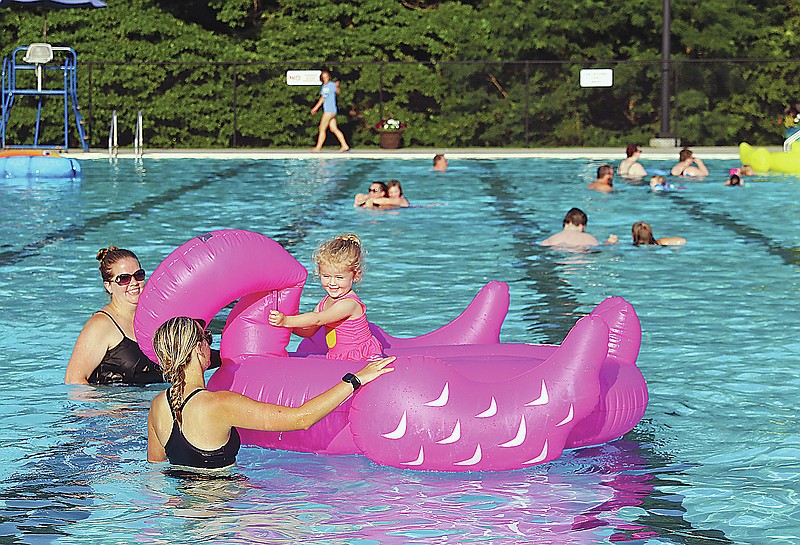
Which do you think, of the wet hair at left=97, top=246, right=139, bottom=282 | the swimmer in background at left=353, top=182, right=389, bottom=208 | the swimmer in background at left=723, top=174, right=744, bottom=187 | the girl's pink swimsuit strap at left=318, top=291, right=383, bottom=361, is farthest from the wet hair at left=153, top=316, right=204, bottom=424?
the swimmer in background at left=723, top=174, right=744, bottom=187

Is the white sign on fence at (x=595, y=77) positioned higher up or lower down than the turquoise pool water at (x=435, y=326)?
higher up

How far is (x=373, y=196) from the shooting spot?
15.1 metres

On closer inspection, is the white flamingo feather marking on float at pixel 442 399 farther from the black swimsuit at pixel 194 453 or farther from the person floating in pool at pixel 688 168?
the person floating in pool at pixel 688 168

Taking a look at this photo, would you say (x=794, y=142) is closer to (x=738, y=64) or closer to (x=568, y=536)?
(x=738, y=64)

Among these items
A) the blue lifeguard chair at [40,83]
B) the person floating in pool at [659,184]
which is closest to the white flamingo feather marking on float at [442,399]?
the person floating in pool at [659,184]

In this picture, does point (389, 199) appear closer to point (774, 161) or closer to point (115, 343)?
point (774, 161)

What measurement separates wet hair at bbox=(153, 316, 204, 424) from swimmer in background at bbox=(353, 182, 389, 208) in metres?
9.94

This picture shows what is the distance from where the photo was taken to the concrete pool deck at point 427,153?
76.4 feet

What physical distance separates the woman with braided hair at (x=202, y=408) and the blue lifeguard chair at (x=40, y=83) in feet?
59.0

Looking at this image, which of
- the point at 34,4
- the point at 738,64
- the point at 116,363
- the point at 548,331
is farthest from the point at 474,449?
the point at 738,64

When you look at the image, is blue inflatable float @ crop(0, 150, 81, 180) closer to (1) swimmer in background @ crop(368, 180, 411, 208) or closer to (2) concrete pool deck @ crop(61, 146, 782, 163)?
(2) concrete pool deck @ crop(61, 146, 782, 163)

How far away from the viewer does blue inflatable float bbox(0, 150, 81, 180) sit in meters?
19.0

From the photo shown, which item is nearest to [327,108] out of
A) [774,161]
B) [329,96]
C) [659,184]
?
[329,96]

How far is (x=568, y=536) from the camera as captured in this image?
4699 mm
